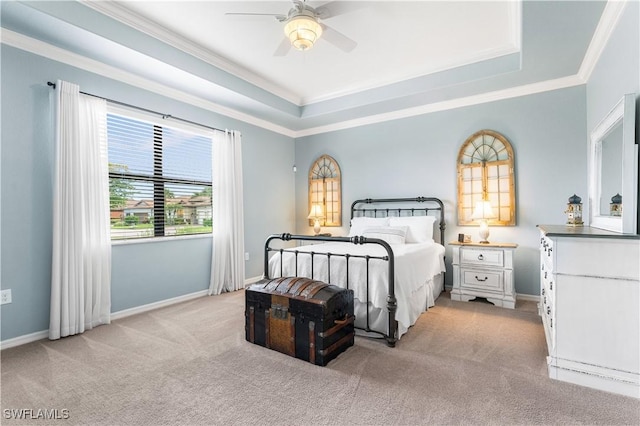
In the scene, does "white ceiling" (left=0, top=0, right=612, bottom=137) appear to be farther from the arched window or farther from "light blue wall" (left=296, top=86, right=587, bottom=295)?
the arched window

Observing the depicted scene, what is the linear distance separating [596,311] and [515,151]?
8.74 ft

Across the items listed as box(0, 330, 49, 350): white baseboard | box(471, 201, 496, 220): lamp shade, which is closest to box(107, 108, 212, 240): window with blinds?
box(0, 330, 49, 350): white baseboard

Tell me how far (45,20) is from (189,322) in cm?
298

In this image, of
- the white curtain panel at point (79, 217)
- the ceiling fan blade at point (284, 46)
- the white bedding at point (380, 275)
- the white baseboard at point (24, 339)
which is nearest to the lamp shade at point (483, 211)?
the white bedding at point (380, 275)

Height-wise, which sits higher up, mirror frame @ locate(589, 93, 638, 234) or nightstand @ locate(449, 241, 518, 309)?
mirror frame @ locate(589, 93, 638, 234)

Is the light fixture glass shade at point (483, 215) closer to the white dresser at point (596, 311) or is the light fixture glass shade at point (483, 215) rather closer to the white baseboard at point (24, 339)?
the white dresser at point (596, 311)

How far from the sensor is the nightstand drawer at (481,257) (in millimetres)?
3781

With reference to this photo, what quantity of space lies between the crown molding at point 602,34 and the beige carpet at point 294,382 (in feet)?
8.80

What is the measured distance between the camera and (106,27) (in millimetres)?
A: 2783

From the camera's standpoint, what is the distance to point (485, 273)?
385 centimetres

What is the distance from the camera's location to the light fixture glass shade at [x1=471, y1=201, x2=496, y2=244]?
3965 mm

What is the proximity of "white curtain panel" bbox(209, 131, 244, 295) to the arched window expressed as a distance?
129 inches

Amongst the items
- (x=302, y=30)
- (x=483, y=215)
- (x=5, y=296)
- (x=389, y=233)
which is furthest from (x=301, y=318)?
(x=483, y=215)

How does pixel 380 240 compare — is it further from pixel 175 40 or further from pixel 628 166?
pixel 175 40
